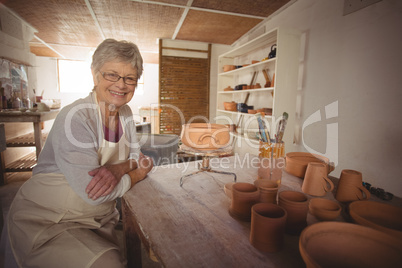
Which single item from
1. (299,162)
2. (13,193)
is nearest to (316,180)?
(299,162)

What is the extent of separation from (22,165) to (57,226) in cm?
302

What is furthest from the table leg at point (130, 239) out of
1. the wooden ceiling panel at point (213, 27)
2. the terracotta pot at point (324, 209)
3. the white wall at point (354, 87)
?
the wooden ceiling panel at point (213, 27)

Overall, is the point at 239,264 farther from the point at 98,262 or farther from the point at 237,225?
the point at 98,262

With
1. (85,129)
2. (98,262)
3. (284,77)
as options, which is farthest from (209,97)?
(98,262)

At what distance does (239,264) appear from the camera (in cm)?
55

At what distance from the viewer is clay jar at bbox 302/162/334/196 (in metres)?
0.91

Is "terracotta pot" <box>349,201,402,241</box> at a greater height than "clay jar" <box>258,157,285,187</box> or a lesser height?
lesser

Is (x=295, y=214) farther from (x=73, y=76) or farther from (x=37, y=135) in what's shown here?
(x=73, y=76)

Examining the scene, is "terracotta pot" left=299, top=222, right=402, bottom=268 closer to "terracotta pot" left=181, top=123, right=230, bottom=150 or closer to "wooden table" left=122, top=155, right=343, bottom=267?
"wooden table" left=122, top=155, right=343, bottom=267

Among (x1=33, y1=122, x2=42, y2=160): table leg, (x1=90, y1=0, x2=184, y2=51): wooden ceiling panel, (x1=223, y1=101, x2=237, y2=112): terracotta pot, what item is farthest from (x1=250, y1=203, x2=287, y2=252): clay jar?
(x1=33, y1=122, x2=42, y2=160): table leg

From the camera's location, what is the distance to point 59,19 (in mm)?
3418

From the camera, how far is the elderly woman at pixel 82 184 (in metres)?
0.80

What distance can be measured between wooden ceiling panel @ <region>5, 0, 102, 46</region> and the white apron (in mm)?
2843

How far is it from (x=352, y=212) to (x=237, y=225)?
0.37 metres
